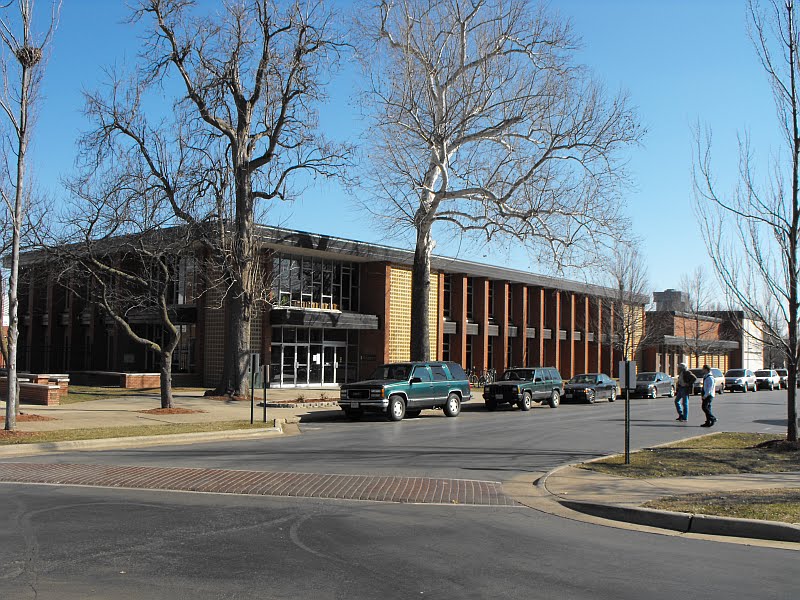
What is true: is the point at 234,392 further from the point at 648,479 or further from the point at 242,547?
the point at 242,547

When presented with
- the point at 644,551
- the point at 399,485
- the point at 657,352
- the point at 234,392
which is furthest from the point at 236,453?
the point at 657,352

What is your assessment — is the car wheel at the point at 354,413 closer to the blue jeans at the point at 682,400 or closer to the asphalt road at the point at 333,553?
the blue jeans at the point at 682,400

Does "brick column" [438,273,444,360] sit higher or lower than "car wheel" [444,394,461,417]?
higher

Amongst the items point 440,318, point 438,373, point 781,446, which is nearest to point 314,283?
point 440,318

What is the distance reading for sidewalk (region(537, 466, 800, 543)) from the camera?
27.4ft

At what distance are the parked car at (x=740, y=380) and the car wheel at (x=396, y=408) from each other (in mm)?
35655

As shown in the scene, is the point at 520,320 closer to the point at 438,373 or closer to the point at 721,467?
the point at 438,373

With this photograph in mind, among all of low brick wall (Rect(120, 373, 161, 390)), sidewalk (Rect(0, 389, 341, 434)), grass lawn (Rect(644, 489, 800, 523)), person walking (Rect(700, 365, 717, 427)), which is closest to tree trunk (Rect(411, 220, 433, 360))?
sidewalk (Rect(0, 389, 341, 434))

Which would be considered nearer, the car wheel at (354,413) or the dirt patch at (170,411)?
the dirt patch at (170,411)

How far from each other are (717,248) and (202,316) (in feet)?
87.7

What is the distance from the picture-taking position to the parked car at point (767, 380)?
5681 centimetres

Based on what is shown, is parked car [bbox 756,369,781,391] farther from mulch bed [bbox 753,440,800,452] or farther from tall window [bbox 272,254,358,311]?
mulch bed [bbox 753,440,800,452]

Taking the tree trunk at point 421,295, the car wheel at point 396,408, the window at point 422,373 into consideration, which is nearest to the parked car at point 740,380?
the tree trunk at point 421,295

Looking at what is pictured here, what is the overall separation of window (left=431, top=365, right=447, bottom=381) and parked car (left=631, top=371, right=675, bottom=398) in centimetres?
1751
